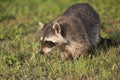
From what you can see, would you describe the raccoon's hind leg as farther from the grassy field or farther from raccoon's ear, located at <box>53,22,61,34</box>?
raccoon's ear, located at <box>53,22,61,34</box>

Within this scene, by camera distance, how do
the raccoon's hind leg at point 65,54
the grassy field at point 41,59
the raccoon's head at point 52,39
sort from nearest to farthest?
the grassy field at point 41,59
the raccoon's head at point 52,39
the raccoon's hind leg at point 65,54

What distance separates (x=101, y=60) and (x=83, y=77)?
0.87 metres

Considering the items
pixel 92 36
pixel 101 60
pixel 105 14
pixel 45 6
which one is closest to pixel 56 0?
pixel 45 6

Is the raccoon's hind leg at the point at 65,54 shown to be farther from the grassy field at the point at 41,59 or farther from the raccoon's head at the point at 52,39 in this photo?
the raccoon's head at the point at 52,39

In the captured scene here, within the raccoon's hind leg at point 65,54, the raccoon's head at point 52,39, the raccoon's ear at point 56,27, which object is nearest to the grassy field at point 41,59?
the raccoon's hind leg at point 65,54

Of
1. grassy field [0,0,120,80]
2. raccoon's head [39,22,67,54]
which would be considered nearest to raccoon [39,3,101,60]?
raccoon's head [39,22,67,54]

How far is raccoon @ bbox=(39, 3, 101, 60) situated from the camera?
8234 millimetres

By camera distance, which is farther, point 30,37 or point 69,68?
point 30,37

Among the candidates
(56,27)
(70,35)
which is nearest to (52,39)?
(56,27)

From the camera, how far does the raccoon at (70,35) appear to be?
823cm

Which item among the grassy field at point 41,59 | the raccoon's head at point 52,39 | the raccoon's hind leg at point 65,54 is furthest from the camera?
the raccoon's hind leg at point 65,54

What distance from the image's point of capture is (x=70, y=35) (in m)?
8.39

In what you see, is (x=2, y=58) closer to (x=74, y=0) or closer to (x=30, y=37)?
(x=30, y=37)

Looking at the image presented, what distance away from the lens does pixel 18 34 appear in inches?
432
